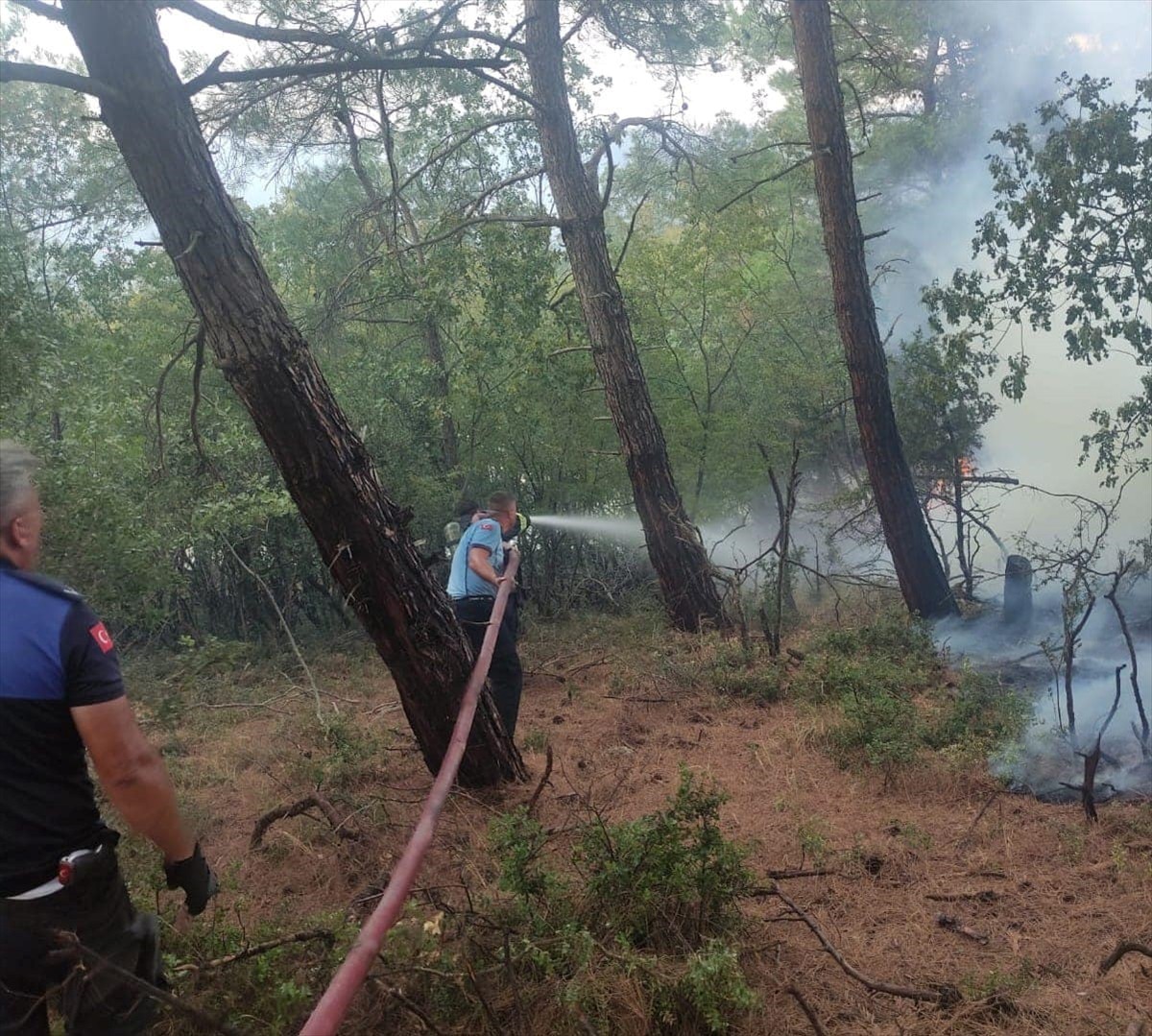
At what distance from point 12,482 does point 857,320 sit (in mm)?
8596

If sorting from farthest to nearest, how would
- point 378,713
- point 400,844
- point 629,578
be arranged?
point 629,578 → point 378,713 → point 400,844

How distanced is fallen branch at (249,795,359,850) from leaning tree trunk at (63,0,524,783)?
63cm

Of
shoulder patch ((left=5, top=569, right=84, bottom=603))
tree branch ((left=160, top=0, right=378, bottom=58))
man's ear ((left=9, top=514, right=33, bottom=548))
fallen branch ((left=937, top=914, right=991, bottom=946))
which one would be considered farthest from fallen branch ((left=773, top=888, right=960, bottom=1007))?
tree branch ((left=160, top=0, right=378, bottom=58))

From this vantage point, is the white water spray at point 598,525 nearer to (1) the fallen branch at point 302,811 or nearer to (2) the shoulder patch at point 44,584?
(1) the fallen branch at point 302,811

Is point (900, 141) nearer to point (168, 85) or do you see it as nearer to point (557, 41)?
point (557, 41)

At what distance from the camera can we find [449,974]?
2867 mm

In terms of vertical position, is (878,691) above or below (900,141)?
below

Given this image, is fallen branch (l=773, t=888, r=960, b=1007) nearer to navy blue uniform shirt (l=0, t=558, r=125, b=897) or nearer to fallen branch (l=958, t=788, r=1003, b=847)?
fallen branch (l=958, t=788, r=1003, b=847)

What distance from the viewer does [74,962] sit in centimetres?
228

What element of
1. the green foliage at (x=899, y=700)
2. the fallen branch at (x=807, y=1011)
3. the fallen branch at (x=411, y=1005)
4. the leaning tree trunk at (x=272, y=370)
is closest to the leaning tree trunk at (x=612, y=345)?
the green foliage at (x=899, y=700)

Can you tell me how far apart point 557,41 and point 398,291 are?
3.09 meters

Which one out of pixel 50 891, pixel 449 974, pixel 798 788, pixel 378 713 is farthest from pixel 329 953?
pixel 378 713

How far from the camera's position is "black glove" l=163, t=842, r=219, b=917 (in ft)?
8.27

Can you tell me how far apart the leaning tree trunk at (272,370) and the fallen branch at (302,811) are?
63 cm
